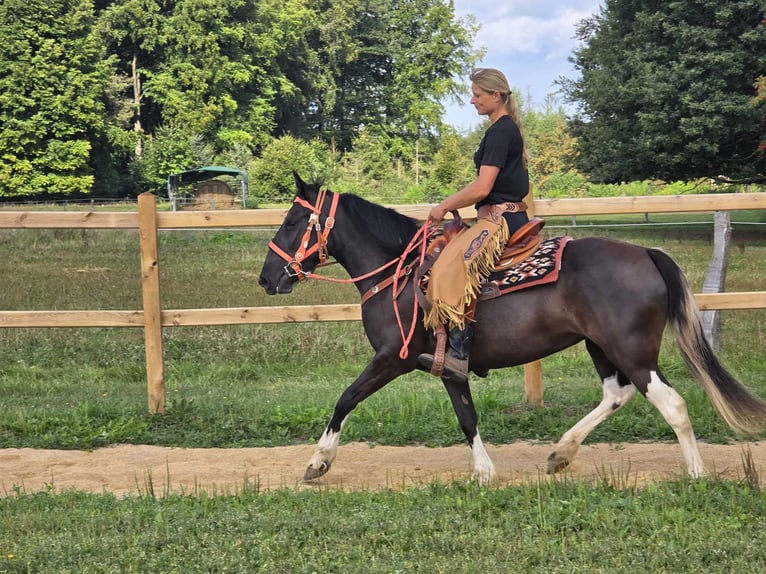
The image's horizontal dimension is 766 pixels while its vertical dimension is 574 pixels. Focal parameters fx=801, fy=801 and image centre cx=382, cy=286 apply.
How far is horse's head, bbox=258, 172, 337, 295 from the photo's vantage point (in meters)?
5.64

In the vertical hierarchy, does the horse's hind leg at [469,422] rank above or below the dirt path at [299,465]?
above

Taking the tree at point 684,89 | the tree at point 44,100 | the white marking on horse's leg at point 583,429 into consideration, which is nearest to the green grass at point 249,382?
the white marking on horse's leg at point 583,429

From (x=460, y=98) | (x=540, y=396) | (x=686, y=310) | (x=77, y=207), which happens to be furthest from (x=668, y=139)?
(x=460, y=98)

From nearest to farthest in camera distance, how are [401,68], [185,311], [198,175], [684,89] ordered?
[185,311] → [684,89] → [198,175] → [401,68]

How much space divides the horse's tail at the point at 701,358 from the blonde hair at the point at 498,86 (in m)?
1.24

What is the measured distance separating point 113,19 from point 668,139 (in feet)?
157

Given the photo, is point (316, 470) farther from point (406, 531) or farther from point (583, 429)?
point (583, 429)

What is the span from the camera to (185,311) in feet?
24.1

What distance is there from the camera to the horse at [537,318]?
5066 millimetres

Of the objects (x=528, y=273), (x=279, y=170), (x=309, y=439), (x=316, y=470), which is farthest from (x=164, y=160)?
(x=528, y=273)

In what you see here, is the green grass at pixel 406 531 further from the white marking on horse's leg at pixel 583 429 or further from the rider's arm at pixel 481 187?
the rider's arm at pixel 481 187

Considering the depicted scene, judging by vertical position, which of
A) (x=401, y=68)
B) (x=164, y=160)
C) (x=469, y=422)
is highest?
(x=401, y=68)

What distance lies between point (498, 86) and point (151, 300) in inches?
150

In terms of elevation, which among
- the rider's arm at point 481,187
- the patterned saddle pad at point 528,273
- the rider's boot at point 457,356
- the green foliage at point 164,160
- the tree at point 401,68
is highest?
the tree at point 401,68
